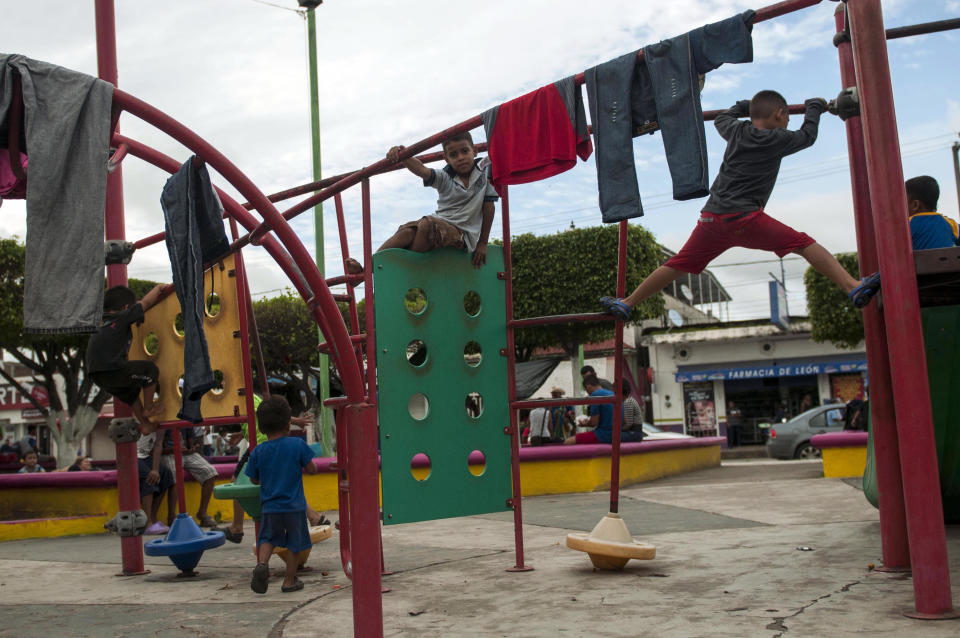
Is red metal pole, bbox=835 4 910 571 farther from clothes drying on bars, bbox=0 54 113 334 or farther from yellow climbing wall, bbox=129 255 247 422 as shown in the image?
yellow climbing wall, bbox=129 255 247 422

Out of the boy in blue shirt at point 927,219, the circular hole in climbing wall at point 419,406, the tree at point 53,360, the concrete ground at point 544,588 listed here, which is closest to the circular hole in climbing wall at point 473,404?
the circular hole in climbing wall at point 419,406

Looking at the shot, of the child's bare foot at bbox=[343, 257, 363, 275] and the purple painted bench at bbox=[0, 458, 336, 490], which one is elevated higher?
the child's bare foot at bbox=[343, 257, 363, 275]

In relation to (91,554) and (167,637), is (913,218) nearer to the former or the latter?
(167,637)

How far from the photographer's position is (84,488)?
10328mm

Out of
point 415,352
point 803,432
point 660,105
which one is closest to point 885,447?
point 660,105

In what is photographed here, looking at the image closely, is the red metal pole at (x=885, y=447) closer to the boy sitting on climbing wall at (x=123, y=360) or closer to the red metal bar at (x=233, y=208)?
the red metal bar at (x=233, y=208)

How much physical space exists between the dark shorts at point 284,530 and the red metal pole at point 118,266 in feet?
4.52

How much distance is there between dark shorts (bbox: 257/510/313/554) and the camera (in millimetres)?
5266

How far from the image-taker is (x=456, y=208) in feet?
17.3

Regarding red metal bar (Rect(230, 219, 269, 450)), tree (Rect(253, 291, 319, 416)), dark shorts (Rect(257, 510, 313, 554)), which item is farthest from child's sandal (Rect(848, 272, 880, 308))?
tree (Rect(253, 291, 319, 416))

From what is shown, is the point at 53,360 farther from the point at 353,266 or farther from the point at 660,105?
the point at 660,105

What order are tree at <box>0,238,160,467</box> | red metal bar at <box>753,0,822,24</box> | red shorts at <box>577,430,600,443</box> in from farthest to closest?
1. tree at <box>0,238,160,467</box>
2. red shorts at <box>577,430,600,443</box>
3. red metal bar at <box>753,0,822,24</box>

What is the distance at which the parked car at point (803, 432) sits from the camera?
1953 cm

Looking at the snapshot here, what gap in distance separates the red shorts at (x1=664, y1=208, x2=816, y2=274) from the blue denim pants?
2.48 metres
